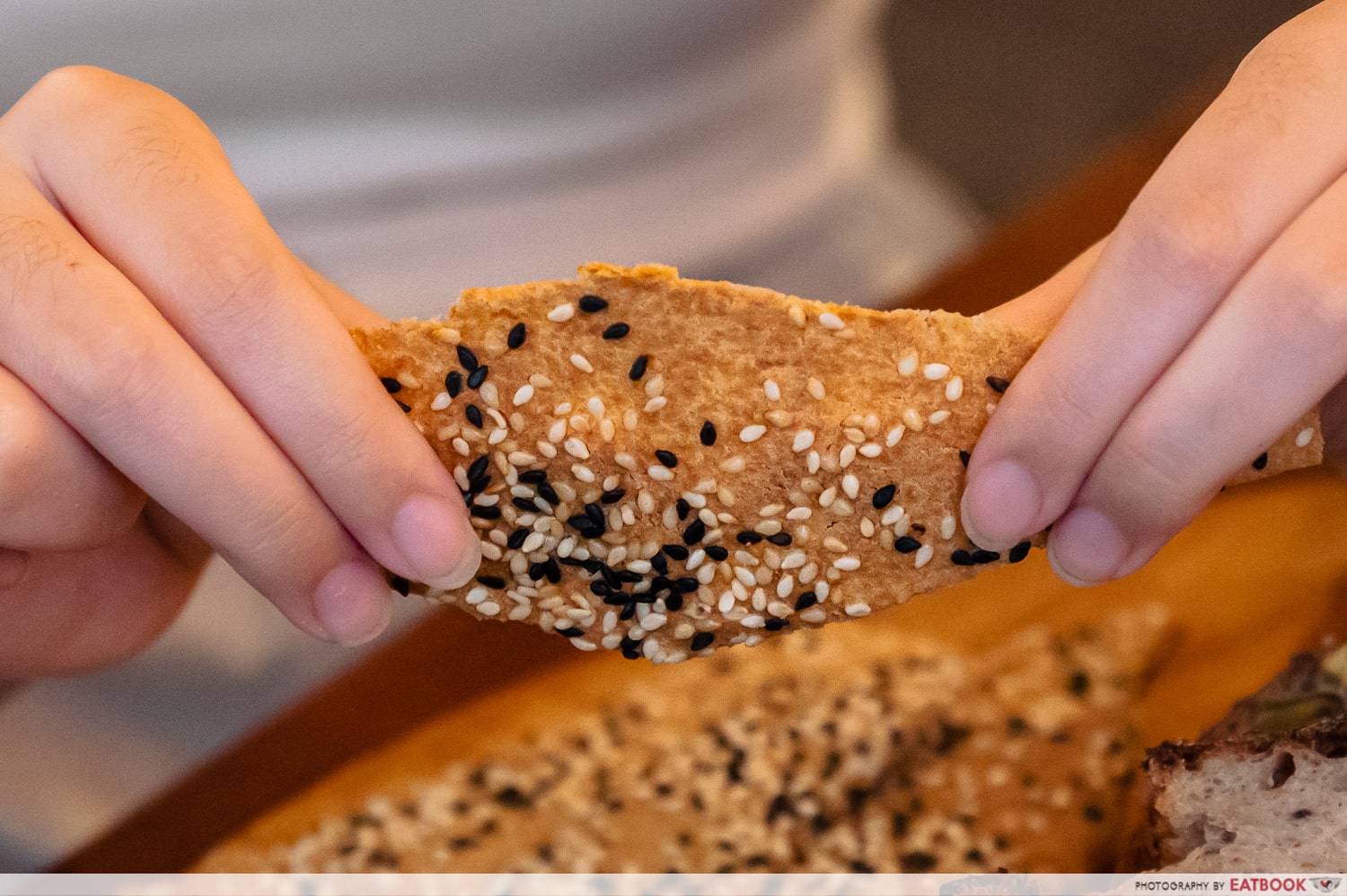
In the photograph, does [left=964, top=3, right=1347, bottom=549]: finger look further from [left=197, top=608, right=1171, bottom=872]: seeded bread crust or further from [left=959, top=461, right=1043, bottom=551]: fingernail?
[left=197, top=608, right=1171, bottom=872]: seeded bread crust

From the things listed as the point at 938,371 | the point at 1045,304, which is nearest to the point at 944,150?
the point at 1045,304

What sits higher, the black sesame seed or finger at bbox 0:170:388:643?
the black sesame seed

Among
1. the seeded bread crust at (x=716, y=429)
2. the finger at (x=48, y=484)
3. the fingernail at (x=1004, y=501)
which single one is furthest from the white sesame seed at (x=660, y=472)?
the finger at (x=48, y=484)

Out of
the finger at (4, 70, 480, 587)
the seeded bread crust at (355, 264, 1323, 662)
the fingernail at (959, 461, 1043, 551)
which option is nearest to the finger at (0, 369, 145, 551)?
the finger at (4, 70, 480, 587)

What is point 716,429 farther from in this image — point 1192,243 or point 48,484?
point 48,484

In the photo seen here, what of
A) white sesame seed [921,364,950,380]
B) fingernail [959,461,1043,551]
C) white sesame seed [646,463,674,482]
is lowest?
white sesame seed [646,463,674,482]

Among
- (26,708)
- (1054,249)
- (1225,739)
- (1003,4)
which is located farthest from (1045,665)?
(26,708)
